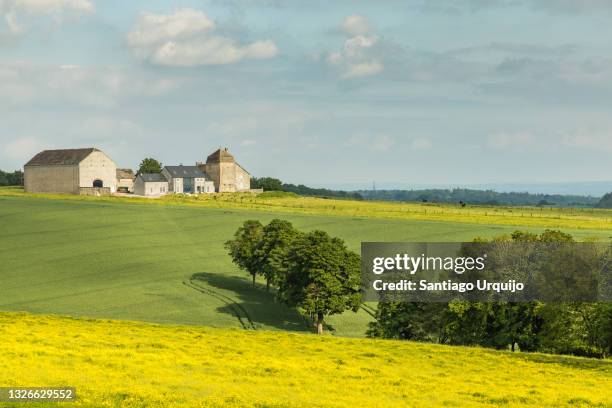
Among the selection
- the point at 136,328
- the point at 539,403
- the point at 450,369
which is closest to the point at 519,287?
the point at 450,369

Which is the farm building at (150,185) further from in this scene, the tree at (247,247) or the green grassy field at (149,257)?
the tree at (247,247)

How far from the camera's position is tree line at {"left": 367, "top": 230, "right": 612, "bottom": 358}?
54812mm

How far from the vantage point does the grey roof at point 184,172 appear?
192 m

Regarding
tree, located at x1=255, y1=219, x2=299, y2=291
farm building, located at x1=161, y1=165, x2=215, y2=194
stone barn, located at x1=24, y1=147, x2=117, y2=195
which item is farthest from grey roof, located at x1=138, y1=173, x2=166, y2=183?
tree, located at x1=255, y1=219, x2=299, y2=291

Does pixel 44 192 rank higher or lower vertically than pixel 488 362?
higher

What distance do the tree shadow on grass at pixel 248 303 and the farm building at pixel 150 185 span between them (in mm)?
98790

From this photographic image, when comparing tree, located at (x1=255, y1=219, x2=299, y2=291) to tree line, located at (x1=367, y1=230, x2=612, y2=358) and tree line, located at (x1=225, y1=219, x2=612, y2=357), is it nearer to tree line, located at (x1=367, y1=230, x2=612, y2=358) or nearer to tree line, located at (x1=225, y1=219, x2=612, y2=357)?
tree line, located at (x1=225, y1=219, x2=612, y2=357)

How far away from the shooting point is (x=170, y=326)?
181ft

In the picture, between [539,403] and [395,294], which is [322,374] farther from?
[395,294]

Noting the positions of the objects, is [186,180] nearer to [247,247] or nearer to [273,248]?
[247,247]

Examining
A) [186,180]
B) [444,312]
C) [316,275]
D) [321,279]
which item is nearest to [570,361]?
[444,312]

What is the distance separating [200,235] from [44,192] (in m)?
75.9

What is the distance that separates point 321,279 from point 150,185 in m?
122

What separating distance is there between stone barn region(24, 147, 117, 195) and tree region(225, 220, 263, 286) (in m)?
83.8
